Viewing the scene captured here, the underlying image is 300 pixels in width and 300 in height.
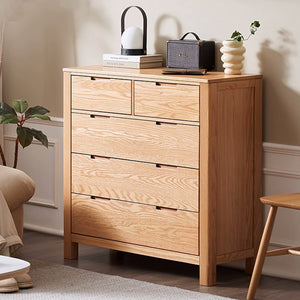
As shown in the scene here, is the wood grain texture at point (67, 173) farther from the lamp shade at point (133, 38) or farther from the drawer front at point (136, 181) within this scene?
the lamp shade at point (133, 38)

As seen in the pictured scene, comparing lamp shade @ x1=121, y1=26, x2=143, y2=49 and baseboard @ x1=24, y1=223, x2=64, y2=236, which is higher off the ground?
lamp shade @ x1=121, y1=26, x2=143, y2=49

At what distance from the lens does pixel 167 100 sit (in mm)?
4000

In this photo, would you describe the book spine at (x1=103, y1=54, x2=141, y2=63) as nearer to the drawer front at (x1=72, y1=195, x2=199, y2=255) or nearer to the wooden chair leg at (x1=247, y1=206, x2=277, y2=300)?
the drawer front at (x1=72, y1=195, x2=199, y2=255)

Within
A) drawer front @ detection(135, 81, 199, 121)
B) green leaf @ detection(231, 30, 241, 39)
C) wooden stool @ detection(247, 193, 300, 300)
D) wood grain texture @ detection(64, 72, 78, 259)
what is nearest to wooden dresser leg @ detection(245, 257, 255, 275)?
wooden stool @ detection(247, 193, 300, 300)

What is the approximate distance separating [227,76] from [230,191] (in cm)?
54

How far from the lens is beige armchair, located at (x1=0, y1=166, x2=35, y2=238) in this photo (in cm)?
422

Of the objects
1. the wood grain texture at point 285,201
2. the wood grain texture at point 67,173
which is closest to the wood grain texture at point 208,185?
the wood grain texture at point 285,201

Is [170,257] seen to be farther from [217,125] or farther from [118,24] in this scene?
[118,24]

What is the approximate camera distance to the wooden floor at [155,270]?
3940 mm

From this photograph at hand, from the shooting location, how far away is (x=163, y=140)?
404 cm

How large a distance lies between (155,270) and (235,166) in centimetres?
69

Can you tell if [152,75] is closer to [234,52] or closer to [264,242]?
[234,52]

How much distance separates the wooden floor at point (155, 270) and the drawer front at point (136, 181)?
37 cm

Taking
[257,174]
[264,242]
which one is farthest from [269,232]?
[257,174]
